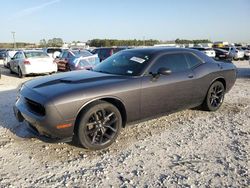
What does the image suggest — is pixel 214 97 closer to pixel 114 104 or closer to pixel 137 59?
pixel 137 59

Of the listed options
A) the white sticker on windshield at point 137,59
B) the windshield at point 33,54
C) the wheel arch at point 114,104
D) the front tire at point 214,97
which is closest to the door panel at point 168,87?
the white sticker on windshield at point 137,59

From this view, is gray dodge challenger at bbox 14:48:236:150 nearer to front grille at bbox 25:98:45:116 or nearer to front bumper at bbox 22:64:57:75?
front grille at bbox 25:98:45:116

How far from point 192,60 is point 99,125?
2.65m

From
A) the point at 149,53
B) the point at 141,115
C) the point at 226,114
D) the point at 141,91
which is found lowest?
the point at 226,114

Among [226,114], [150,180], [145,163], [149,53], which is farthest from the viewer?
[226,114]

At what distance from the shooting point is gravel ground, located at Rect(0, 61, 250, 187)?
125 inches

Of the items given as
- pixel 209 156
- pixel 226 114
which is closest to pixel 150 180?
pixel 209 156

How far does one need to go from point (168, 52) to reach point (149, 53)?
1.45 feet

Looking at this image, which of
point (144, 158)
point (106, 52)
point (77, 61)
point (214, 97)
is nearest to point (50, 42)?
point (106, 52)

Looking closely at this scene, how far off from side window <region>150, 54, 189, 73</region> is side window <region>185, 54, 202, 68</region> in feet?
0.43

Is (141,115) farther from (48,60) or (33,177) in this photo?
(48,60)

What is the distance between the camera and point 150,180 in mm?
3168

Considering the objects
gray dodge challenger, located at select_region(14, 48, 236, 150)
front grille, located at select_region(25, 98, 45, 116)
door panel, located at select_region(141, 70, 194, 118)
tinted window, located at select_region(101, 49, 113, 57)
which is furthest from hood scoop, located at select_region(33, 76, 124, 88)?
tinted window, located at select_region(101, 49, 113, 57)

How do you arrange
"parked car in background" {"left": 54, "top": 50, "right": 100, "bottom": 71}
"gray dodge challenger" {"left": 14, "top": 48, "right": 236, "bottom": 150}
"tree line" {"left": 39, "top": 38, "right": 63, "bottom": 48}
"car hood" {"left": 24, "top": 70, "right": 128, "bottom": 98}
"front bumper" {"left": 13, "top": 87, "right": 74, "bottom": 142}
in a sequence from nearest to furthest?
"front bumper" {"left": 13, "top": 87, "right": 74, "bottom": 142} < "gray dodge challenger" {"left": 14, "top": 48, "right": 236, "bottom": 150} < "car hood" {"left": 24, "top": 70, "right": 128, "bottom": 98} < "parked car in background" {"left": 54, "top": 50, "right": 100, "bottom": 71} < "tree line" {"left": 39, "top": 38, "right": 63, "bottom": 48}
